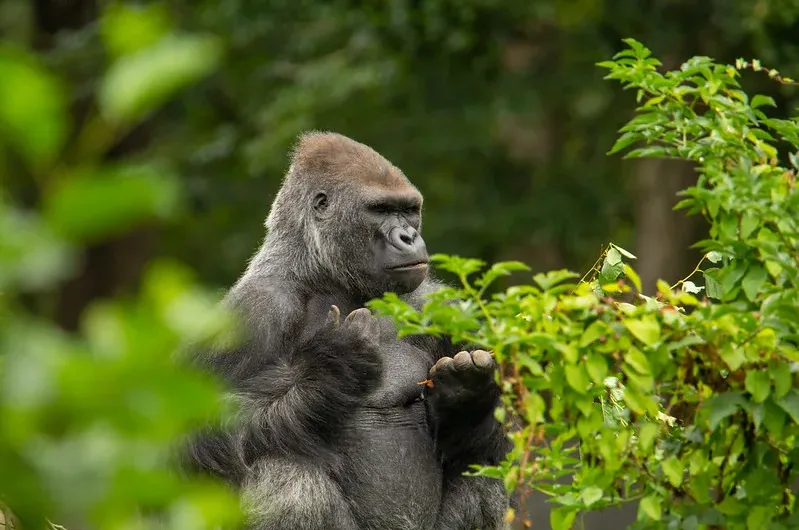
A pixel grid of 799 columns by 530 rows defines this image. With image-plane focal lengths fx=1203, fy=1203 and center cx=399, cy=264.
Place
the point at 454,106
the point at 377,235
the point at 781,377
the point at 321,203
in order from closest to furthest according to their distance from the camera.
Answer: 1. the point at 781,377
2. the point at 377,235
3. the point at 321,203
4. the point at 454,106

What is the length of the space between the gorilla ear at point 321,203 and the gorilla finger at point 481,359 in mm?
1076

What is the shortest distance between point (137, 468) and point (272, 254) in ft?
11.7

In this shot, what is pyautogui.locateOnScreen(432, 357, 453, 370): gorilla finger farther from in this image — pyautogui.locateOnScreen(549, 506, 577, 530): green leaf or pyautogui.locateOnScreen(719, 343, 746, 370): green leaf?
pyautogui.locateOnScreen(719, 343, 746, 370): green leaf

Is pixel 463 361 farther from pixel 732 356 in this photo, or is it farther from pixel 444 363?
pixel 732 356

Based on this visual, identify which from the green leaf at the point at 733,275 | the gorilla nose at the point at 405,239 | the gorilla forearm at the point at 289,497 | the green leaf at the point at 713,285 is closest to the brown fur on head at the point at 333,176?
the gorilla nose at the point at 405,239

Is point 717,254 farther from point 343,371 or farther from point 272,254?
point 272,254

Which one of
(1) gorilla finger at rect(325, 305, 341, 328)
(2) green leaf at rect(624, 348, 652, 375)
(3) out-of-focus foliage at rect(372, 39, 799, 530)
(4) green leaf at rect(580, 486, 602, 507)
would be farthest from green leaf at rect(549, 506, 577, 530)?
(1) gorilla finger at rect(325, 305, 341, 328)

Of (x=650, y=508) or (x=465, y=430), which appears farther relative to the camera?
(x=465, y=430)

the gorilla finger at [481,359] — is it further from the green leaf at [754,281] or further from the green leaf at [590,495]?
the green leaf at [754,281]

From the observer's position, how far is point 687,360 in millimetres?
2688

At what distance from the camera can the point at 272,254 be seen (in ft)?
15.3

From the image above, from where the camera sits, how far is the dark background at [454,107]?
9.91 m

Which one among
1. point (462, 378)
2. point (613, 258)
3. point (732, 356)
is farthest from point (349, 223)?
point (732, 356)

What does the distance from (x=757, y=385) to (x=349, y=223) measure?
233 centimetres
